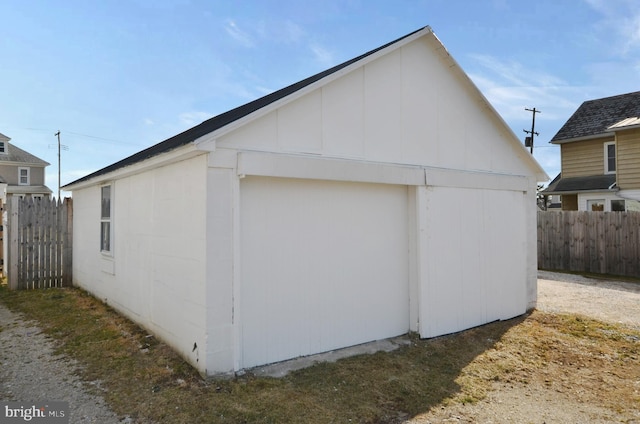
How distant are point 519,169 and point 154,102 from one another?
36.0ft

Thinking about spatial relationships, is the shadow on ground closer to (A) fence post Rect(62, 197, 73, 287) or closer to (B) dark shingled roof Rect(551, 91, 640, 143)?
(A) fence post Rect(62, 197, 73, 287)

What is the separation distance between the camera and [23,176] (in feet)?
102

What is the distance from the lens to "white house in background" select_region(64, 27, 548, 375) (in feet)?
13.7

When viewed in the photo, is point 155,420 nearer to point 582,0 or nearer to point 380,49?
point 380,49

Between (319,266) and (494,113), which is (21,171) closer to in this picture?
(319,266)

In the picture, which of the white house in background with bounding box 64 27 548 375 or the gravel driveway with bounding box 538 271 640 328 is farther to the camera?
the gravel driveway with bounding box 538 271 640 328

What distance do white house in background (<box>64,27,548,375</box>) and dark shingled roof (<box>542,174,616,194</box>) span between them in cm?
1041

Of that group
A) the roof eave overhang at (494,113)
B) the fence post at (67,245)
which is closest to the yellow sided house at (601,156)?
the roof eave overhang at (494,113)

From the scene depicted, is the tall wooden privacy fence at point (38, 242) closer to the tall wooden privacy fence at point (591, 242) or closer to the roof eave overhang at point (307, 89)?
the roof eave overhang at point (307, 89)

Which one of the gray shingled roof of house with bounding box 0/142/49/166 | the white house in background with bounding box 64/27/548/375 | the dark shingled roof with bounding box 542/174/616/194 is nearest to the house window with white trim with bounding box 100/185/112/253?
the white house in background with bounding box 64/27/548/375

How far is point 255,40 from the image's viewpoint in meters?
9.25

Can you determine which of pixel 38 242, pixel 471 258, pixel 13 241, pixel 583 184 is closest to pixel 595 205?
pixel 583 184

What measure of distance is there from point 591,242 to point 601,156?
594 cm

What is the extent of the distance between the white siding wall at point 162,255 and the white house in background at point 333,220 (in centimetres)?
3
